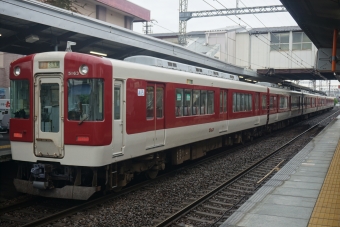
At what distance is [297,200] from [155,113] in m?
3.76

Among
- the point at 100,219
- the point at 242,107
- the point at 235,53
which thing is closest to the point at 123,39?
the point at 242,107

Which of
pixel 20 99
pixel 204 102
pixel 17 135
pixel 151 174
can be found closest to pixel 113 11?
pixel 204 102

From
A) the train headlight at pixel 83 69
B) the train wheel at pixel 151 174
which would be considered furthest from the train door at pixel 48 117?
the train wheel at pixel 151 174

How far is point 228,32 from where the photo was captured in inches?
1481

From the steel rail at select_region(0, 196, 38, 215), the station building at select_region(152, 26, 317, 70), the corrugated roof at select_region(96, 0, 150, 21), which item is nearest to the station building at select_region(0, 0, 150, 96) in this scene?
the corrugated roof at select_region(96, 0, 150, 21)

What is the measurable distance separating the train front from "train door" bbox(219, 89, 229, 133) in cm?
703

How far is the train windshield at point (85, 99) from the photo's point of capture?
729 cm

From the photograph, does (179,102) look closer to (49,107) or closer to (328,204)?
(49,107)

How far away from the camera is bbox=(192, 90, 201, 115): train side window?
11.5 metres

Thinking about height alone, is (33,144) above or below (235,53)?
below

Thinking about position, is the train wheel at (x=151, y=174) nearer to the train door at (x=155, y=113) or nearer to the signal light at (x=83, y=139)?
the train door at (x=155, y=113)

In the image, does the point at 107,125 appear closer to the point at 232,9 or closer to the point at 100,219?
the point at 100,219

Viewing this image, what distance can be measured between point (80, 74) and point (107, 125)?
3.61 ft

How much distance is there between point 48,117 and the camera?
763 centimetres
